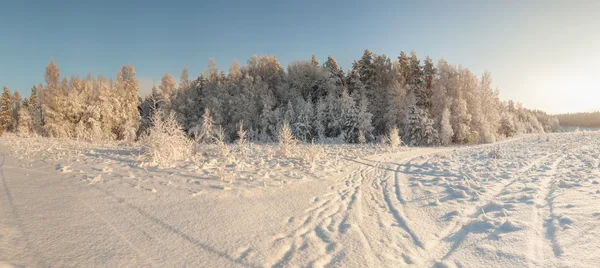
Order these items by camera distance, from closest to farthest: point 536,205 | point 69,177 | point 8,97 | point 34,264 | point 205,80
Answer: point 34,264 → point 536,205 → point 69,177 → point 205,80 → point 8,97

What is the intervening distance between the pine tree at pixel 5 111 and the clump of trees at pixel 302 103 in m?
8.37

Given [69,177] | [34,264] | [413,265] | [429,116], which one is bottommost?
[413,265]

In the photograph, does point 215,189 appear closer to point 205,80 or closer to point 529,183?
point 529,183

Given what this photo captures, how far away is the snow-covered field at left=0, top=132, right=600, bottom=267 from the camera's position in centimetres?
281

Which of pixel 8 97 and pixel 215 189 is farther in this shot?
pixel 8 97

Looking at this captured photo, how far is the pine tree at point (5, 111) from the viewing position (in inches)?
1296

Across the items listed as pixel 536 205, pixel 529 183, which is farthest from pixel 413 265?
pixel 529 183

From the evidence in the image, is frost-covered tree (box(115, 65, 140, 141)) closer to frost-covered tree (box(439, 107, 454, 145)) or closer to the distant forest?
frost-covered tree (box(439, 107, 454, 145))

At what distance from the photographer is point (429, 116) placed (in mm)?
22766

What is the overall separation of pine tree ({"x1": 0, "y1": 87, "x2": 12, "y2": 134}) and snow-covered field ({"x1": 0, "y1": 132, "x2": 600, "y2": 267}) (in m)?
39.0

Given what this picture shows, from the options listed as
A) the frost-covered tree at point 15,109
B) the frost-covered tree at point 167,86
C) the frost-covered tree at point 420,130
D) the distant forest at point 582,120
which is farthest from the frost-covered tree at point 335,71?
the distant forest at point 582,120

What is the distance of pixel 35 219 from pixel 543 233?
250 inches

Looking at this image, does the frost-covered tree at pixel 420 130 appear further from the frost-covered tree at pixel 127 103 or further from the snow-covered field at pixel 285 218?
the frost-covered tree at pixel 127 103

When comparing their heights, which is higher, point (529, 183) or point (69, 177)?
point (69, 177)
